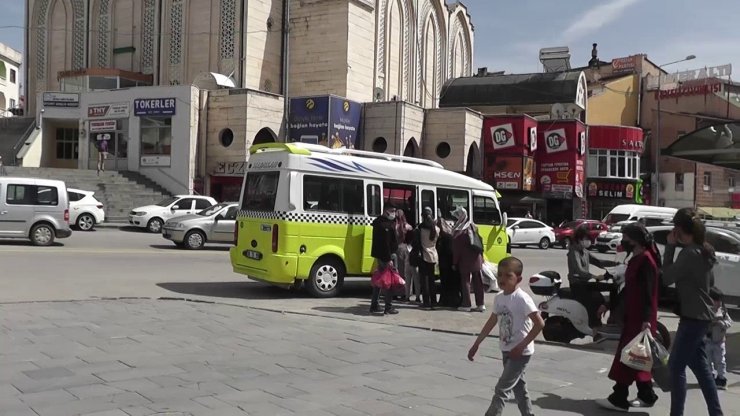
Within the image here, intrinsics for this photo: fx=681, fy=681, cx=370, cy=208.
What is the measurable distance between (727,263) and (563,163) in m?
32.1

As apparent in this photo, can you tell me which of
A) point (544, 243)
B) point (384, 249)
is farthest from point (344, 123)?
point (384, 249)

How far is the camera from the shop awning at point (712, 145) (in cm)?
891

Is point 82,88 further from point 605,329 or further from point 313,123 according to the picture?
point 605,329

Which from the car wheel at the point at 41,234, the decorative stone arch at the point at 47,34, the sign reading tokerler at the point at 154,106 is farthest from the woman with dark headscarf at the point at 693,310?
the decorative stone arch at the point at 47,34

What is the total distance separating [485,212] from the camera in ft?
46.0

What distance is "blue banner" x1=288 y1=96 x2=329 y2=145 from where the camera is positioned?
3462 cm

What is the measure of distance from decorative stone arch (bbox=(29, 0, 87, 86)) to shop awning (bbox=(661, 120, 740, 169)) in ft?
140

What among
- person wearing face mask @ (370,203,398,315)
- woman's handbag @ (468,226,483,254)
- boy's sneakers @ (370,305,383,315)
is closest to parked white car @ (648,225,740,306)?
woman's handbag @ (468,226,483,254)

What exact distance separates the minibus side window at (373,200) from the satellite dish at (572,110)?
37558mm

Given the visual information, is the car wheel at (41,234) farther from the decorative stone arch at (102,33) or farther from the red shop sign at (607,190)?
the red shop sign at (607,190)

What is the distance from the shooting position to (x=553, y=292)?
855cm

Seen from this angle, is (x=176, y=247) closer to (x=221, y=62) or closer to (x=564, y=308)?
(x=564, y=308)

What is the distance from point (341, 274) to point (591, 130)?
3876 centimetres

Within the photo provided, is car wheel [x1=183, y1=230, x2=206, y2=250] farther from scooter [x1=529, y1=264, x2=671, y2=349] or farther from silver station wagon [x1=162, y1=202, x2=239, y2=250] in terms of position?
scooter [x1=529, y1=264, x2=671, y2=349]
